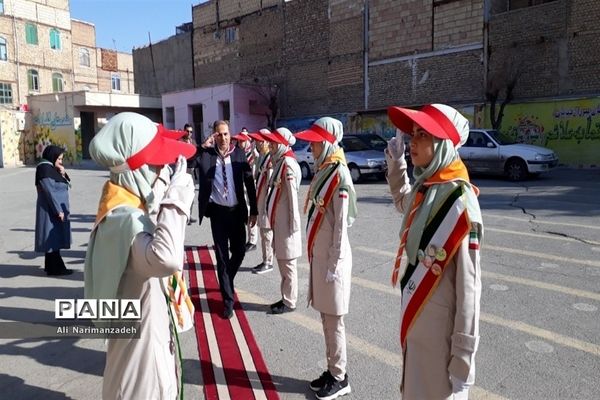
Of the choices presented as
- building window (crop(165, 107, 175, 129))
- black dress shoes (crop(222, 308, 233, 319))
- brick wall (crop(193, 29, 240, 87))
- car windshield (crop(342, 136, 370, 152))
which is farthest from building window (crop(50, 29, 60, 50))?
black dress shoes (crop(222, 308, 233, 319))

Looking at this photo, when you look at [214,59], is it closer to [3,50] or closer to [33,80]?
[33,80]

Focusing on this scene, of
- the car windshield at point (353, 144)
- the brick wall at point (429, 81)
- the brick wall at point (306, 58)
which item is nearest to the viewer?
the car windshield at point (353, 144)

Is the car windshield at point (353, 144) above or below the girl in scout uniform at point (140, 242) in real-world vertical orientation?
above

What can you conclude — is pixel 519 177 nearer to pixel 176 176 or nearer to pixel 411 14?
pixel 411 14

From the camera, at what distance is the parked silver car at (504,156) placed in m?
14.6

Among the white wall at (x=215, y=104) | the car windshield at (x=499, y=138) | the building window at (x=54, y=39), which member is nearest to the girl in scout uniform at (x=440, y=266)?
the car windshield at (x=499, y=138)

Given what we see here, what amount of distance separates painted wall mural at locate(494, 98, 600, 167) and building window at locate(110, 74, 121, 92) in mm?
44132

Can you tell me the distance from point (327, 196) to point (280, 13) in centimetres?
3090

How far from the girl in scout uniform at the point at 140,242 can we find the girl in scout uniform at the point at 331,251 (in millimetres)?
1304

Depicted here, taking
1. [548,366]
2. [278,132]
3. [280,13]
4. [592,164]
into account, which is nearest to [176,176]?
[548,366]

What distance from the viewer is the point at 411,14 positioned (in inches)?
961

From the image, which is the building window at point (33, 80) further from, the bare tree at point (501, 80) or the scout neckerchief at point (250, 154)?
the scout neckerchief at point (250, 154)

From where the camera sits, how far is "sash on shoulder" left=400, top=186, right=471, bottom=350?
202 cm

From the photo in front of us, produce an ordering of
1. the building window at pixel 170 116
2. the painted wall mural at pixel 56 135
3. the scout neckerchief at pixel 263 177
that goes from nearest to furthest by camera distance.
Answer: the scout neckerchief at pixel 263 177
the painted wall mural at pixel 56 135
the building window at pixel 170 116
